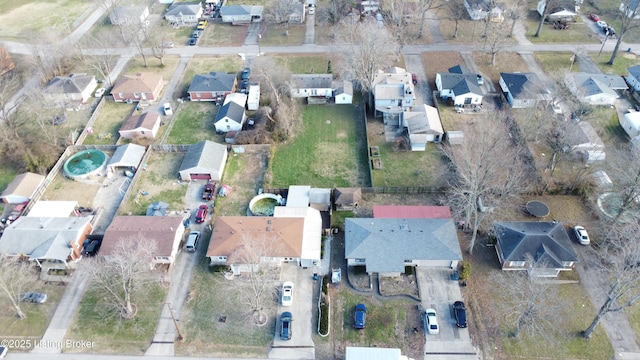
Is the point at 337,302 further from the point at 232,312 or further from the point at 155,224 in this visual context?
the point at 155,224

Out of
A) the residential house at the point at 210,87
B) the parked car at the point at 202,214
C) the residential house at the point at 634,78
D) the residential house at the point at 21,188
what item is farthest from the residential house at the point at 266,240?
the residential house at the point at 634,78

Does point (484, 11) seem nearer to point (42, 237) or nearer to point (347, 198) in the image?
point (347, 198)

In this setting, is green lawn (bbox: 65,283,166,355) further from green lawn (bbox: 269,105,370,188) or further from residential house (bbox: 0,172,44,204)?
green lawn (bbox: 269,105,370,188)

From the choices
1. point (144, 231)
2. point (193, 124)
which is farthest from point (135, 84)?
point (144, 231)

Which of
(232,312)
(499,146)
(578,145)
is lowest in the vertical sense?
(232,312)

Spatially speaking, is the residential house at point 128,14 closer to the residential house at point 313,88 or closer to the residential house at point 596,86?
the residential house at point 313,88

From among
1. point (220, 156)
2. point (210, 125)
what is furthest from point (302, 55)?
point (220, 156)
